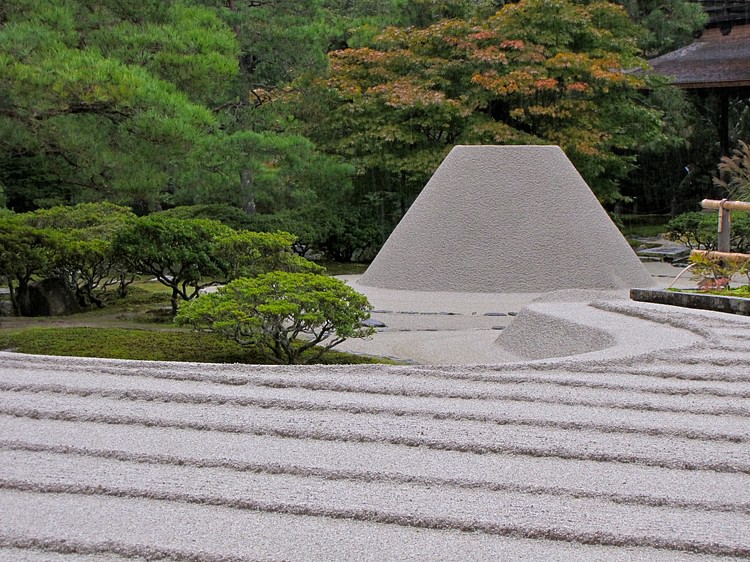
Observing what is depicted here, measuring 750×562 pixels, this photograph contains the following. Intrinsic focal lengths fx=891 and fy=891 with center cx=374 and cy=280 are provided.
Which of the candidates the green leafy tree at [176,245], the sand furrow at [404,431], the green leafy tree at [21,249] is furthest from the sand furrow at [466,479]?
the green leafy tree at [21,249]

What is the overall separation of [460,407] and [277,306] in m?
1.96

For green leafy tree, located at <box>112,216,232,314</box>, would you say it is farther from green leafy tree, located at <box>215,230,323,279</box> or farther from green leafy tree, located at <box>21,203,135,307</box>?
green leafy tree, located at <box>21,203,135,307</box>

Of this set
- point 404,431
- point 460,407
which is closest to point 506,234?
point 460,407

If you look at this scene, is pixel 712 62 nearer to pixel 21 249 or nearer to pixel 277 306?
pixel 21 249

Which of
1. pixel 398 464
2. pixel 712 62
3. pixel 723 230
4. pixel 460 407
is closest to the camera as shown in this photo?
pixel 398 464

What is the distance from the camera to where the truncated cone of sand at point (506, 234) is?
9539 millimetres

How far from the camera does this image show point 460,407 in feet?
11.7

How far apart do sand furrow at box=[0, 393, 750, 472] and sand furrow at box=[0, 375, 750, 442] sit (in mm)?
55

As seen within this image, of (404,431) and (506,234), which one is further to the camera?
(506,234)

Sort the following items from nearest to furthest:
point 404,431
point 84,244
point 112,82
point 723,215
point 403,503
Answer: point 403,503 < point 404,431 < point 112,82 < point 723,215 < point 84,244

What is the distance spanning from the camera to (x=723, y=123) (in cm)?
1752

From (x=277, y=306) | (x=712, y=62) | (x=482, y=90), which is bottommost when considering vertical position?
(x=277, y=306)

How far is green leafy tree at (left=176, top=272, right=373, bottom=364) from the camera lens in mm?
5418

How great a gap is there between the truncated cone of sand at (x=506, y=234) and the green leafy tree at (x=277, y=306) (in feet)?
13.3
